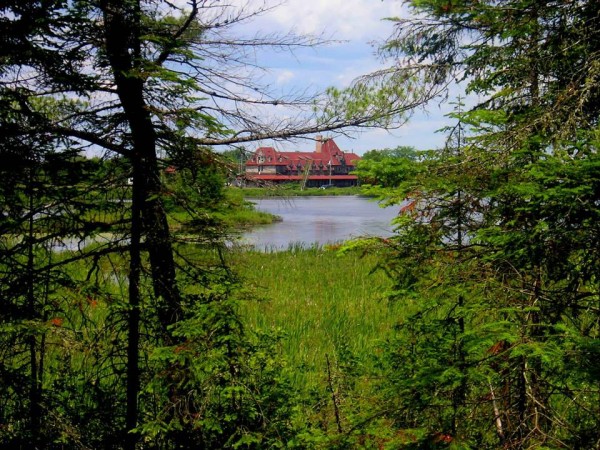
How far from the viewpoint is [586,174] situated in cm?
264

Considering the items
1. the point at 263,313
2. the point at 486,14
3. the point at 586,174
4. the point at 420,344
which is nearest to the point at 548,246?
the point at 586,174

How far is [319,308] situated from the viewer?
32.3ft

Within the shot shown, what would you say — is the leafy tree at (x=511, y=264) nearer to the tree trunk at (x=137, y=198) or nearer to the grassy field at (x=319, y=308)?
the grassy field at (x=319, y=308)

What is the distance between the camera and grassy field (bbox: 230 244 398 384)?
6.60 m

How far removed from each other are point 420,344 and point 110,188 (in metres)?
2.55

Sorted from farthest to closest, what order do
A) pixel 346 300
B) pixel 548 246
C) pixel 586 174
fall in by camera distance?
pixel 346 300 < pixel 548 246 < pixel 586 174

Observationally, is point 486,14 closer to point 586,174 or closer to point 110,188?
point 586,174

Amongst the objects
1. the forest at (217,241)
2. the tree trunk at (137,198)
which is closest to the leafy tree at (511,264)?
the forest at (217,241)

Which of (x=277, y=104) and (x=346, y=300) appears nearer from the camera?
(x=277, y=104)

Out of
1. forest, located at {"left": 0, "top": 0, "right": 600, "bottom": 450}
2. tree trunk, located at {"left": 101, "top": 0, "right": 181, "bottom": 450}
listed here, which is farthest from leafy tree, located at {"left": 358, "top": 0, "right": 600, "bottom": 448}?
tree trunk, located at {"left": 101, "top": 0, "right": 181, "bottom": 450}

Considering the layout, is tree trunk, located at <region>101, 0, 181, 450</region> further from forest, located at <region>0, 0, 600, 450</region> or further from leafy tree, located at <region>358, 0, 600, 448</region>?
leafy tree, located at <region>358, 0, 600, 448</region>

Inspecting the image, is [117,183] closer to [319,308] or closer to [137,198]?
[137,198]

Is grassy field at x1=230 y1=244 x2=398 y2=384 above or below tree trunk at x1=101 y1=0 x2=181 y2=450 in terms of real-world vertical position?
below

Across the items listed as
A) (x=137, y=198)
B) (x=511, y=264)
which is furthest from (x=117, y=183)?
(x=511, y=264)
